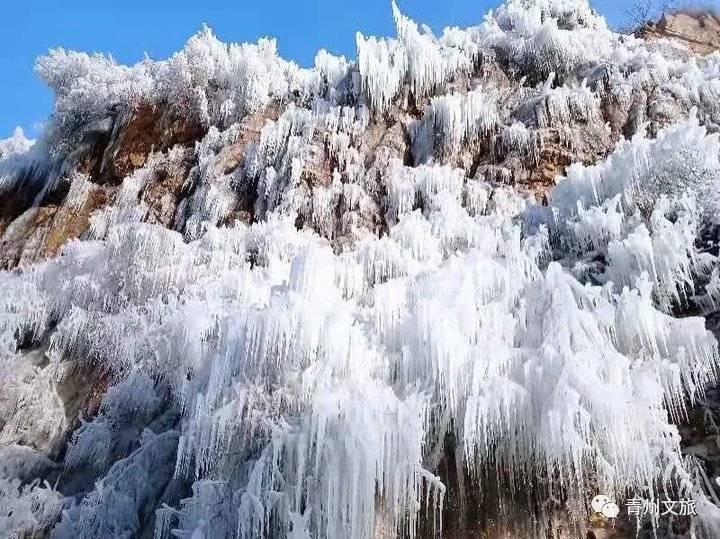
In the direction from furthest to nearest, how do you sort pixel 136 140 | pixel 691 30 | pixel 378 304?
pixel 691 30 < pixel 136 140 < pixel 378 304

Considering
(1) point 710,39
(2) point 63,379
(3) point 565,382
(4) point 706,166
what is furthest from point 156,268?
(1) point 710,39

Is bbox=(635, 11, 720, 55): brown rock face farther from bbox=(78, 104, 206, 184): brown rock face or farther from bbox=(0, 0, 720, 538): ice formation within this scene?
bbox=(78, 104, 206, 184): brown rock face

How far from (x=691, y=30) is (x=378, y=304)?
1588 cm

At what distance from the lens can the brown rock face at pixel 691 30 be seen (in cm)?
1697

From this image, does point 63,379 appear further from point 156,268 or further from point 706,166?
point 706,166

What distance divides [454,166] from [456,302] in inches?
244

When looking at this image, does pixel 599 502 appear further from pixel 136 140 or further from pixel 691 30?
pixel 691 30

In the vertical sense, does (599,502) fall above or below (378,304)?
below

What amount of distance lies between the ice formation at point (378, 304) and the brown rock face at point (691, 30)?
293 cm

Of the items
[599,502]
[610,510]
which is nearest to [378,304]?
[599,502]

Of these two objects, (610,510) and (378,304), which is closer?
(610,510)

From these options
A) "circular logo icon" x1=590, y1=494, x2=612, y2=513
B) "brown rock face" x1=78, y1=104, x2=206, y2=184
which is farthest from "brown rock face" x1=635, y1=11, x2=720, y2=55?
"circular logo icon" x1=590, y1=494, x2=612, y2=513

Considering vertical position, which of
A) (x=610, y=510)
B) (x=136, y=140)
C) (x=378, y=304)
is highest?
(x=136, y=140)

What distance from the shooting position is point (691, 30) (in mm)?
18109
